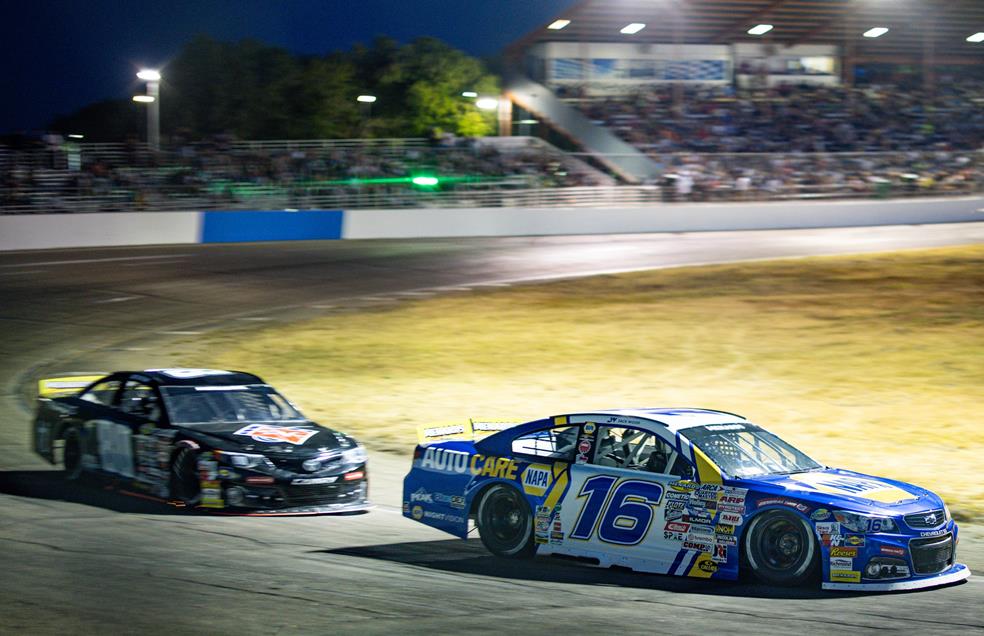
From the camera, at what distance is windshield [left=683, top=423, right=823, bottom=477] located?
801cm

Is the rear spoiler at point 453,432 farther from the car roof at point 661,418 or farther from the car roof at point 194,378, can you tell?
the car roof at point 194,378

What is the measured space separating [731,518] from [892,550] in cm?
98

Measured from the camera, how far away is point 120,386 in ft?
37.0

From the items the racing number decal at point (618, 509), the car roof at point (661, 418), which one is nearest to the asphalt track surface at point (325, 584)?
the racing number decal at point (618, 509)

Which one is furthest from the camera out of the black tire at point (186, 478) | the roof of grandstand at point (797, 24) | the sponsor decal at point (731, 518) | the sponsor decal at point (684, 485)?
the roof of grandstand at point (797, 24)

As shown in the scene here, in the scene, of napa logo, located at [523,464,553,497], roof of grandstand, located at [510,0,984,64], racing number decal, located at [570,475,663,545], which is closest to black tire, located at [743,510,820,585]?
racing number decal, located at [570,475,663,545]

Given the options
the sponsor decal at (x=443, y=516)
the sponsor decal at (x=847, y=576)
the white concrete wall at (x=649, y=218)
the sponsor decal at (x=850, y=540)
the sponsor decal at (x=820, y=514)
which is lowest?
the sponsor decal at (x=443, y=516)

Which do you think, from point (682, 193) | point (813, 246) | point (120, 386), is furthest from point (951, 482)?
point (682, 193)

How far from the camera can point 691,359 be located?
19781 millimetres

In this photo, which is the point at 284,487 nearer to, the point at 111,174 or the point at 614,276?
the point at 614,276

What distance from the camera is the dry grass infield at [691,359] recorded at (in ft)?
47.9

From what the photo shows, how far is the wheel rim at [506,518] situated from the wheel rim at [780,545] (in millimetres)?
1765

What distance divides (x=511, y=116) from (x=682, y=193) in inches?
695

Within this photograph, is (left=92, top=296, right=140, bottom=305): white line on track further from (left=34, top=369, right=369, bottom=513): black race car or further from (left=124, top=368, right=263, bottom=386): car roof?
(left=124, top=368, right=263, bottom=386): car roof
